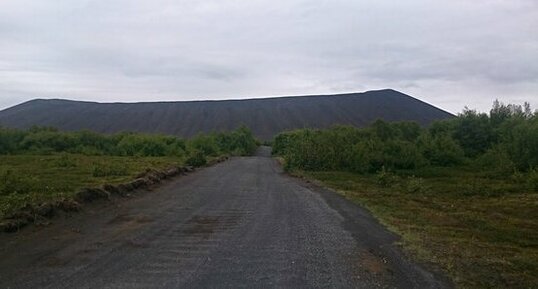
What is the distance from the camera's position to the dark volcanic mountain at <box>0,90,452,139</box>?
132250 mm

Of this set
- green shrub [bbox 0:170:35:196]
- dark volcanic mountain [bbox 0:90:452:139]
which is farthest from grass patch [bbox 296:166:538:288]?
dark volcanic mountain [bbox 0:90:452:139]

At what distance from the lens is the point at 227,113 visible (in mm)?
149000

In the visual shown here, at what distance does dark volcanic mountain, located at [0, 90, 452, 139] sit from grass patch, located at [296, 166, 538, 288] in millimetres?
100828

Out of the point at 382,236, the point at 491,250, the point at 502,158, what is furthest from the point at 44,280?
the point at 502,158

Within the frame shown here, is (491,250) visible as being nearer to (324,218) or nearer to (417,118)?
(324,218)

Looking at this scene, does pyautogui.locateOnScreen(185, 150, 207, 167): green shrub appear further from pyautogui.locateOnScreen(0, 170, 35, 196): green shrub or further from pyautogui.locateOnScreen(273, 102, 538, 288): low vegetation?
pyautogui.locateOnScreen(0, 170, 35, 196): green shrub

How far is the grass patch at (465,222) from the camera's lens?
31.4ft

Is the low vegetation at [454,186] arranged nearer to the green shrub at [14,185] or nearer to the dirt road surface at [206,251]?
the dirt road surface at [206,251]

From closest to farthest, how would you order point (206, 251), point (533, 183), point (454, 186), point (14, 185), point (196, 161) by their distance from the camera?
point (206, 251) → point (14, 185) → point (533, 183) → point (454, 186) → point (196, 161)

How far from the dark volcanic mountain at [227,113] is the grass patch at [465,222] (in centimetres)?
10083

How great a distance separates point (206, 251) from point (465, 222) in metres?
8.85

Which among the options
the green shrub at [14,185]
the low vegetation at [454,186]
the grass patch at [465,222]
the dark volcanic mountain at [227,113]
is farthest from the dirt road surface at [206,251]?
the dark volcanic mountain at [227,113]

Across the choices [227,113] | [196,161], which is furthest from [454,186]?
[227,113]

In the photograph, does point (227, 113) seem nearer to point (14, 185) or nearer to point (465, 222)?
point (14, 185)
